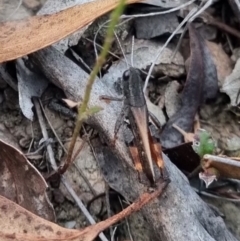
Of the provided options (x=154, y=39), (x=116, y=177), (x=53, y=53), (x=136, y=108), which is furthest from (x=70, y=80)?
(x=154, y=39)

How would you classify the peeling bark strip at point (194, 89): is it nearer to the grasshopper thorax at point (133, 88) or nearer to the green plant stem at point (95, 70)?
the grasshopper thorax at point (133, 88)

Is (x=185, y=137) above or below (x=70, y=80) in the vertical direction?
below

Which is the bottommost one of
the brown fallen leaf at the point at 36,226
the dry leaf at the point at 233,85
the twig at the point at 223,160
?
the dry leaf at the point at 233,85

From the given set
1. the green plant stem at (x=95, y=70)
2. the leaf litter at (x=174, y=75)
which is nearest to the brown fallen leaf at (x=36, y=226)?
the green plant stem at (x=95, y=70)

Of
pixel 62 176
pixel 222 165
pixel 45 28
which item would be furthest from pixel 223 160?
pixel 45 28

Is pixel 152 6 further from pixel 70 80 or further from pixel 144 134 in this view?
pixel 144 134
